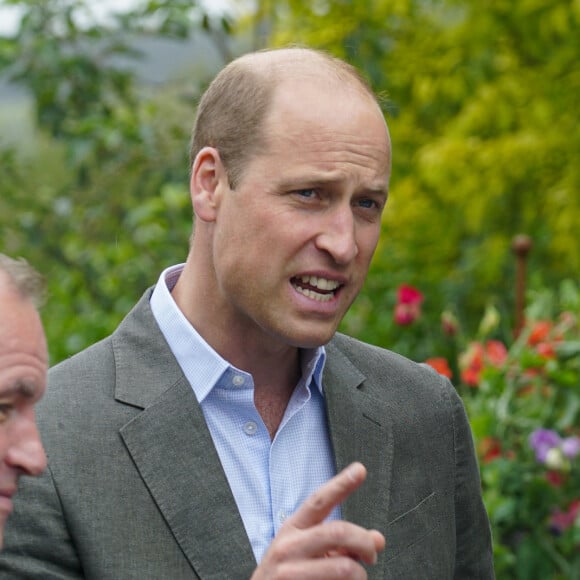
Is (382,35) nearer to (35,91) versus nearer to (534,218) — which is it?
(534,218)

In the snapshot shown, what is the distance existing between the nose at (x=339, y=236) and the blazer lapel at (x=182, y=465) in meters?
0.37

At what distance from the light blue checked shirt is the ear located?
20cm

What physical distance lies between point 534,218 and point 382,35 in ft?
3.90

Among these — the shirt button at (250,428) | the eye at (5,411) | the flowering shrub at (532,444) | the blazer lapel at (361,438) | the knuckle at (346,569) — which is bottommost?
the flowering shrub at (532,444)

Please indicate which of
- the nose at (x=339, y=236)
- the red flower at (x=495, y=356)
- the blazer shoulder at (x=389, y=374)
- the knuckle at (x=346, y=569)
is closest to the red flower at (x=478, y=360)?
the red flower at (x=495, y=356)

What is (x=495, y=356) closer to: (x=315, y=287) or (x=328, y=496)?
(x=315, y=287)

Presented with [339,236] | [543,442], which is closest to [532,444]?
[543,442]

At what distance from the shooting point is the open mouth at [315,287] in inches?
84.4

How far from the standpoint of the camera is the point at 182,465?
215 cm

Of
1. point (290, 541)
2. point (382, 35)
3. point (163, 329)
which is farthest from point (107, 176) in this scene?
point (290, 541)

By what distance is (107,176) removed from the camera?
5.26 metres

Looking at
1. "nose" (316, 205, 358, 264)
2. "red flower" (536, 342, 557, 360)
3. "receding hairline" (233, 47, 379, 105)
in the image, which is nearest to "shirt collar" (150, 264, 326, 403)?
"nose" (316, 205, 358, 264)

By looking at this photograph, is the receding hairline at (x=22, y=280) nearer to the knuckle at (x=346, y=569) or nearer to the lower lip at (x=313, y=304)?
the knuckle at (x=346, y=569)

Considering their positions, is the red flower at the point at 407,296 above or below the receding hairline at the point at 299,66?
below
